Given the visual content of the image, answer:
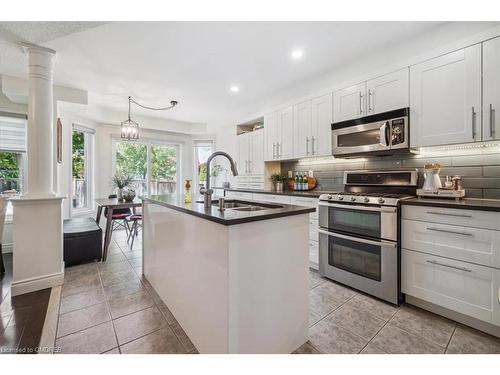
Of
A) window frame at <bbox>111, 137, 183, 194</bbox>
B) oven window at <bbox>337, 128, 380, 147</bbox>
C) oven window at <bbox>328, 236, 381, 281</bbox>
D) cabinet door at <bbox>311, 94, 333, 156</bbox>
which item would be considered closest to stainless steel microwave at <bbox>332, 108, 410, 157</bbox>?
oven window at <bbox>337, 128, 380, 147</bbox>

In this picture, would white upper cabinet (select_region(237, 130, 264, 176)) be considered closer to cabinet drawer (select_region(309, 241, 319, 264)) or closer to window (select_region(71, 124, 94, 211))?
cabinet drawer (select_region(309, 241, 319, 264))

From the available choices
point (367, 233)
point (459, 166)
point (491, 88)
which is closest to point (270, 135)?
point (367, 233)

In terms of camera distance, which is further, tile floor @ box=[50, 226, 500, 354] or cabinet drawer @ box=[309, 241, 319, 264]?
cabinet drawer @ box=[309, 241, 319, 264]

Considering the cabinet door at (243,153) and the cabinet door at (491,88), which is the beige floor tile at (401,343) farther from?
the cabinet door at (243,153)

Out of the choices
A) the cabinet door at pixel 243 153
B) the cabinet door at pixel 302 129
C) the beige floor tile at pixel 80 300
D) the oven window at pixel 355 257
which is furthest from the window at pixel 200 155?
the oven window at pixel 355 257

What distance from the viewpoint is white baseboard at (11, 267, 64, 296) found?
2217 mm

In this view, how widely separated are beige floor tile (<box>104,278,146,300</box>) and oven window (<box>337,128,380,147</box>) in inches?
112

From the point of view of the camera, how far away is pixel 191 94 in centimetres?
378

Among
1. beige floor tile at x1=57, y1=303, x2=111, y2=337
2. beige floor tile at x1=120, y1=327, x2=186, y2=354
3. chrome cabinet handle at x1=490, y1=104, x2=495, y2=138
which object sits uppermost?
chrome cabinet handle at x1=490, y1=104, x2=495, y2=138

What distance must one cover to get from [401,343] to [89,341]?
2.17m

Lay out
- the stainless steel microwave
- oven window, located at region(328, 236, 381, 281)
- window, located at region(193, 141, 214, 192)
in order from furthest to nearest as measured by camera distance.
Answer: window, located at region(193, 141, 214, 192) → the stainless steel microwave → oven window, located at region(328, 236, 381, 281)

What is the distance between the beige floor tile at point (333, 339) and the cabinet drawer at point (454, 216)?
1.13 meters
